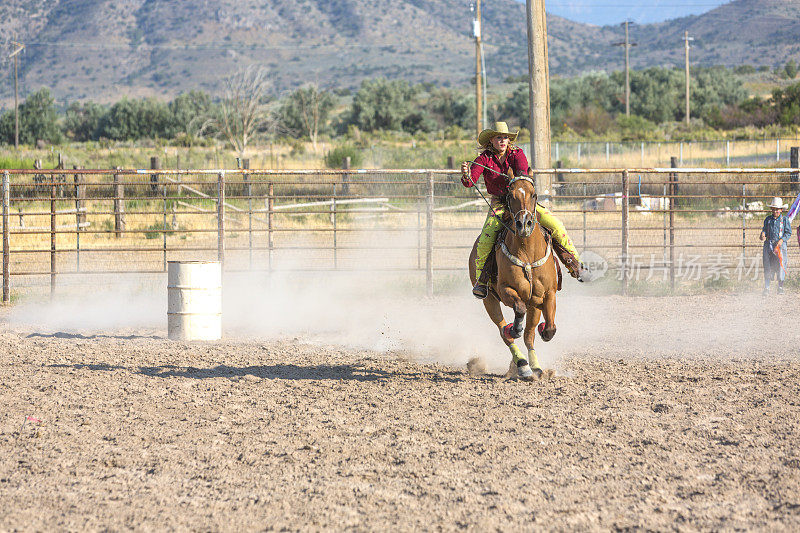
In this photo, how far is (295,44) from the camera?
184m

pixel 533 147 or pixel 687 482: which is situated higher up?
pixel 533 147

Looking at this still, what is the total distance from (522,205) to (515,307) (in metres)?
0.92

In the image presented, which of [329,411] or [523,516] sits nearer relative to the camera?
[523,516]

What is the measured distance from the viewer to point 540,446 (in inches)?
228

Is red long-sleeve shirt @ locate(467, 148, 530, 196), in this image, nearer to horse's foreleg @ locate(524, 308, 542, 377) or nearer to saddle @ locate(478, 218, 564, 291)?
saddle @ locate(478, 218, 564, 291)

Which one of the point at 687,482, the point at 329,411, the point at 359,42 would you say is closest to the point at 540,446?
the point at 687,482

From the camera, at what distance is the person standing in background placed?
14.9 metres

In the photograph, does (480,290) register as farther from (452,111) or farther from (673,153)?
(452,111)

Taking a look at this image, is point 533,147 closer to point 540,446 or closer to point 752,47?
point 540,446

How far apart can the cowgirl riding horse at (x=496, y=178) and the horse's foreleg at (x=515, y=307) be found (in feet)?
1.01

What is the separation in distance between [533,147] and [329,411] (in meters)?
9.18

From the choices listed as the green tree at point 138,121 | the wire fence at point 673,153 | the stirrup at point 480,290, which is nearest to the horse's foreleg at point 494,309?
the stirrup at point 480,290

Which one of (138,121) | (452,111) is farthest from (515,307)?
(138,121)

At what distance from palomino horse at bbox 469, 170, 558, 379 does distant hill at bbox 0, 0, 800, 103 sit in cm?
14611
